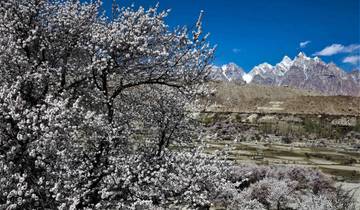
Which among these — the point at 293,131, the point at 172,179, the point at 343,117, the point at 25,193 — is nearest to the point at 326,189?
the point at 172,179

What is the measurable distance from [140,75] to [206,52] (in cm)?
269

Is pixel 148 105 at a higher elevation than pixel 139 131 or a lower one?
higher

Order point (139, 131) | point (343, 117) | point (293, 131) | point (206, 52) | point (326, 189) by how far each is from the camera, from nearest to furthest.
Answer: point (206, 52) → point (139, 131) → point (326, 189) → point (293, 131) → point (343, 117)

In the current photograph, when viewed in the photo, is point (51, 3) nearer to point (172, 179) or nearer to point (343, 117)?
point (172, 179)

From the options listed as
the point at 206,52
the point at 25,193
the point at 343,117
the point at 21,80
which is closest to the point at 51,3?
the point at 21,80

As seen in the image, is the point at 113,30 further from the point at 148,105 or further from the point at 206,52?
the point at 148,105

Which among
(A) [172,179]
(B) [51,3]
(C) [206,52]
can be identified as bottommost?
(A) [172,179]

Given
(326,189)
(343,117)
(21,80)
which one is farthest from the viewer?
(343,117)

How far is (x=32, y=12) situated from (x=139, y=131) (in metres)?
7.14

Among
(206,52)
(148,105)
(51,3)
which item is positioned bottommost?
(148,105)

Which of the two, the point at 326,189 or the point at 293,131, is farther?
the point at 293,131

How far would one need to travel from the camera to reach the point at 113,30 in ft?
45.4

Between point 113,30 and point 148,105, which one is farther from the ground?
point 113,30

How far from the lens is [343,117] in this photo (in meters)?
175
